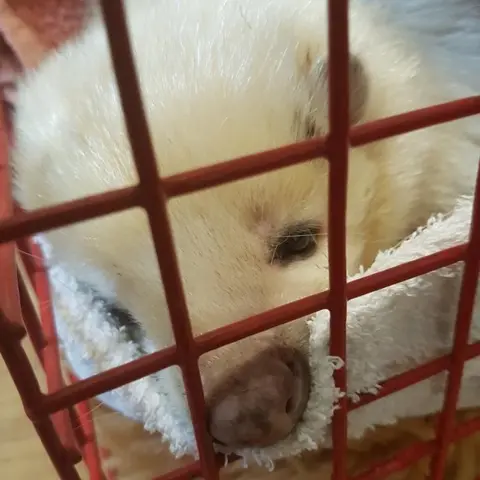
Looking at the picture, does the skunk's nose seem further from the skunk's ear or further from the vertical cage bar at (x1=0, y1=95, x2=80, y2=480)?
the skunk's ear

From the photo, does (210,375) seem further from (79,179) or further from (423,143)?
(423,143)

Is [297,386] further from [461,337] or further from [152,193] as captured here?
[152,193]

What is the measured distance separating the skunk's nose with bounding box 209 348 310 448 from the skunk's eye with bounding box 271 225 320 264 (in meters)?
0.11

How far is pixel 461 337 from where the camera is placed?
0.54 m

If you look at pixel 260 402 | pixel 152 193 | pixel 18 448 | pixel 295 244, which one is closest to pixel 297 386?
pixel 260 402

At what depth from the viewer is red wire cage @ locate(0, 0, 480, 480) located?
337 millimetres

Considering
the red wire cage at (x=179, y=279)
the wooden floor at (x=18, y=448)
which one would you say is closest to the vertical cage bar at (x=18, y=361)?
the red wire cage at (x=179, y=279)

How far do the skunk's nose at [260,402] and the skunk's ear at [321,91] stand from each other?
226 mm

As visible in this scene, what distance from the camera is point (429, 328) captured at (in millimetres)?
600

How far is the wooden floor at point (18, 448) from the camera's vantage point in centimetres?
92

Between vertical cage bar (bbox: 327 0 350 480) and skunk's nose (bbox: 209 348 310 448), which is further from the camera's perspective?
skunk's nose (bbox: 209 348 310 448)

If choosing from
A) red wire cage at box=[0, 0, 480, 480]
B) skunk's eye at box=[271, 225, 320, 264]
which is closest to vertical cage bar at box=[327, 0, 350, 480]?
red wire cage at box=[0, 0, 480, 480]

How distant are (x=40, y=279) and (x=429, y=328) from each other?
1.49 feet

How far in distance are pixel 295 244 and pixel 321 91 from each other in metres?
0.14
